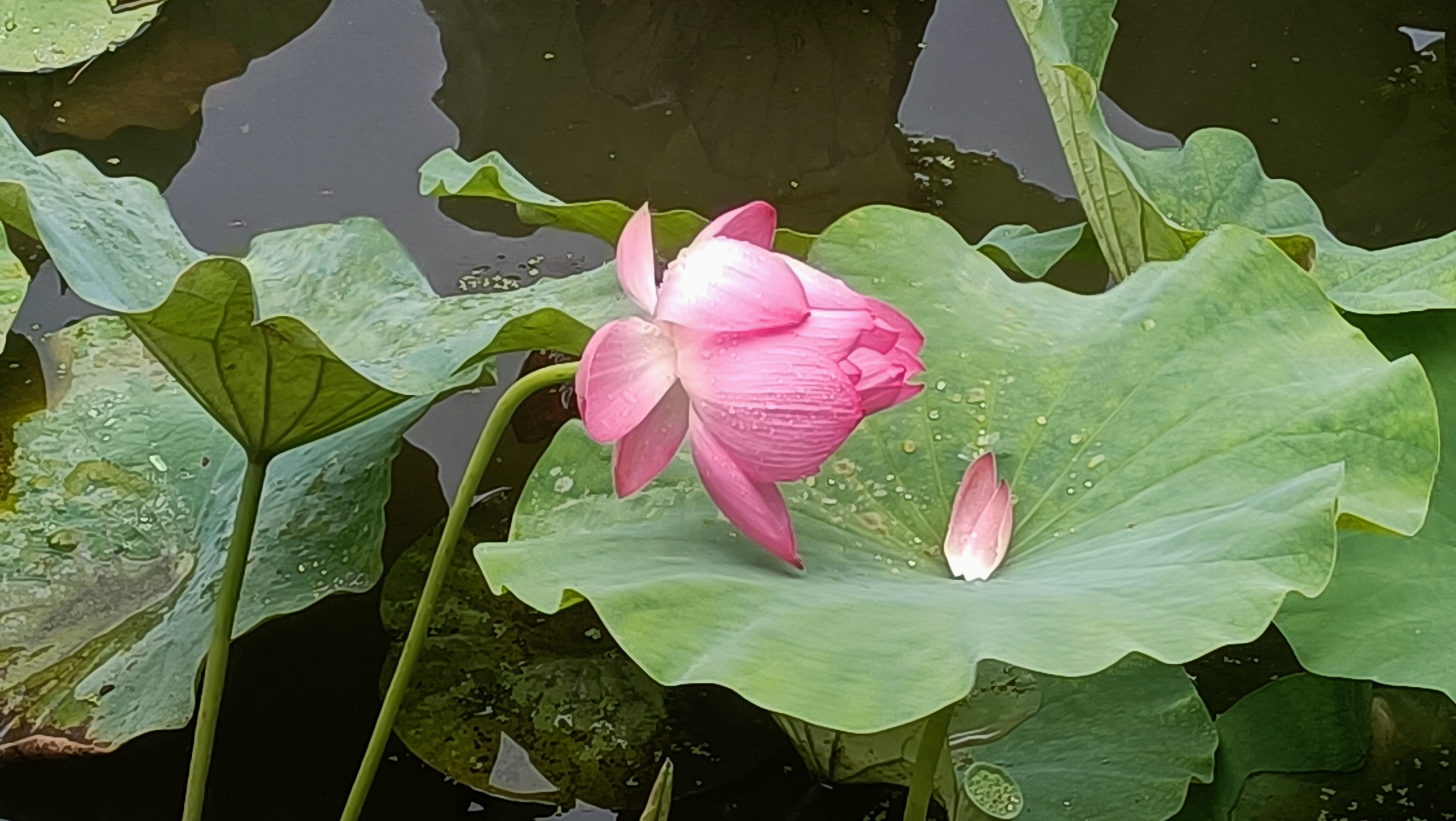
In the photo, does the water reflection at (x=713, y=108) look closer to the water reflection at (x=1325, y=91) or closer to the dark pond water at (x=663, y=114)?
the dark pond water at (x=663, y=114)

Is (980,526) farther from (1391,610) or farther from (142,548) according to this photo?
(142,548)

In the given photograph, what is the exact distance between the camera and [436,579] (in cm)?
77

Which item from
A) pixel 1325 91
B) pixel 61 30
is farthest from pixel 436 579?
pixel 1325 91

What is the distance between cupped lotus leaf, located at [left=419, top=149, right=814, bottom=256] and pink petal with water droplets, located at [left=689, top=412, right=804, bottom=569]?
0.91ft

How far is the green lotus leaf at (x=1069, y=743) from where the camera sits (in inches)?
32.9

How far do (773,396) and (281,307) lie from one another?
0.43 meters

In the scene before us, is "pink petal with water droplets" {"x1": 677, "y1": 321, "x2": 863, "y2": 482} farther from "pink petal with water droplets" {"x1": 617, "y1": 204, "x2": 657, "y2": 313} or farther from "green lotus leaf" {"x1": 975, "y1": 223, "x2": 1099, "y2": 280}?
"green lotus leaf" {"x1": 975, "y1": 223, "x2": 1099, "y2": 280}

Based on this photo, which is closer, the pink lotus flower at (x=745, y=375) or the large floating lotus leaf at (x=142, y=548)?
the pink lotus flower at (x=745, y=375)

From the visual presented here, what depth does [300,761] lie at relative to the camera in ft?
2.98

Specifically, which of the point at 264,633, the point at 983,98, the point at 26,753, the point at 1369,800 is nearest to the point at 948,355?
the point at 1369,800

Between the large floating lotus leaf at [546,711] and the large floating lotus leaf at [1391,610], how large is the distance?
36cm

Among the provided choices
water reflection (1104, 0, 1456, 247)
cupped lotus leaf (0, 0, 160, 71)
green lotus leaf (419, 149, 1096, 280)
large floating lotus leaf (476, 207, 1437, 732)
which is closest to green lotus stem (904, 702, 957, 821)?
large floating lotus leaf (476, 207, 1437, 732)

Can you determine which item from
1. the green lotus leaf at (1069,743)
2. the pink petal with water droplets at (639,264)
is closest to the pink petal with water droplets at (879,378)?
the pink petal with water droplets at (639,264)

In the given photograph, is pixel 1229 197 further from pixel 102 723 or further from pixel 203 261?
pixel 102 723
